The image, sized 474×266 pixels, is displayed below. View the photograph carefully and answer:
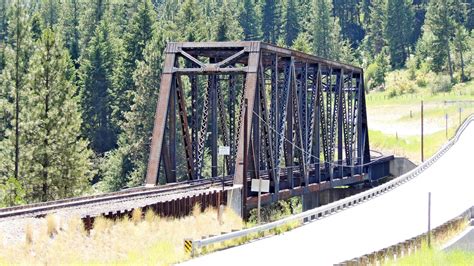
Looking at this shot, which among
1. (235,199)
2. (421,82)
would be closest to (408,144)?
(421,82)

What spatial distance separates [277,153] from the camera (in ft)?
154

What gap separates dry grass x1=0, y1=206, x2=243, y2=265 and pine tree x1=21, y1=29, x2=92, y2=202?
29.7 meters

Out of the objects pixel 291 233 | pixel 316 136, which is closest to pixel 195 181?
pixel 291 233

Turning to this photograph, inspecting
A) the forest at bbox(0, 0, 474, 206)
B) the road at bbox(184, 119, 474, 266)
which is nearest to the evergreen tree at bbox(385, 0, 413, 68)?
the forest at bbox(0, 0, 474, 206)

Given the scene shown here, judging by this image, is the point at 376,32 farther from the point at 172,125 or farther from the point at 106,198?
the point at 106,198

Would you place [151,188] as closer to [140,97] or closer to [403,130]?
[140,97]

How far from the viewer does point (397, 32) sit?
18238cm

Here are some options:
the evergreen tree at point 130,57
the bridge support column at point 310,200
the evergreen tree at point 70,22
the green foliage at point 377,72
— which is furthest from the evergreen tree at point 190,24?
the green foliage at point 377,72

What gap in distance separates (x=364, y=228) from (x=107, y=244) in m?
12.8

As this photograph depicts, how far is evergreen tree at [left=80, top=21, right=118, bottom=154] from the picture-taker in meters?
111

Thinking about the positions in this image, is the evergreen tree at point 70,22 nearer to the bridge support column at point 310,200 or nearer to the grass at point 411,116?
the grass at point 411,116

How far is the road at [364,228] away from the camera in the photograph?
27.4m

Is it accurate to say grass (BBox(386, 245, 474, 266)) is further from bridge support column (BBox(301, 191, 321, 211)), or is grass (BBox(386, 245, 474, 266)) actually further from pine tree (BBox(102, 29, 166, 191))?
pine tree (BBox(102, 29, 166, 191))

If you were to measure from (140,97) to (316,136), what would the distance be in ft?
121
